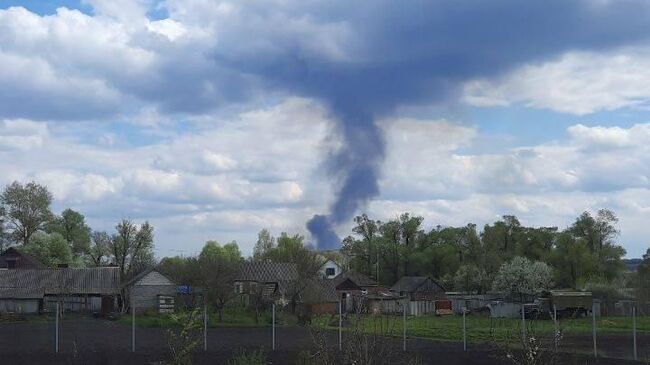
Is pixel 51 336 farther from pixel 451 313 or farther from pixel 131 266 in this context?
pixel 131 266

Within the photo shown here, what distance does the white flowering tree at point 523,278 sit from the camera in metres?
67.8

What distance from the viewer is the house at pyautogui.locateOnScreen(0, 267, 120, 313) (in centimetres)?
6338

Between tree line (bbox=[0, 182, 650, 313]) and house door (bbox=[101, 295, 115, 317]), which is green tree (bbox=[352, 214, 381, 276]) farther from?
house door (bbox=[101, 295, 115, 317])

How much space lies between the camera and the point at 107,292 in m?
66.1

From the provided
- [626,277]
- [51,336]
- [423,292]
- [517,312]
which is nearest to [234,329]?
[51,336]

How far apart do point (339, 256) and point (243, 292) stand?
6262cm

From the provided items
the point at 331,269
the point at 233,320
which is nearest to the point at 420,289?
the point at 331,269

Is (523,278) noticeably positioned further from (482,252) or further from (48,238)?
(48,238)

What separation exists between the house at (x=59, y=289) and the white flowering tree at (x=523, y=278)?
35376 millimetres

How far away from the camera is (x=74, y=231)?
97625mm

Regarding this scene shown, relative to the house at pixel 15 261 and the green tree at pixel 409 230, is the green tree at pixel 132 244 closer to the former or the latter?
the house at pixel 15 261

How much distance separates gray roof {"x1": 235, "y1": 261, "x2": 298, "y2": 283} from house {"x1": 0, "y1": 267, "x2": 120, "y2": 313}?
1205cm

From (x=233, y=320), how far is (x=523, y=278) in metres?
30.9

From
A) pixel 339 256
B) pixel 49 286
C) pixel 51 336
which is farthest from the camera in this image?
pixel 339 256
